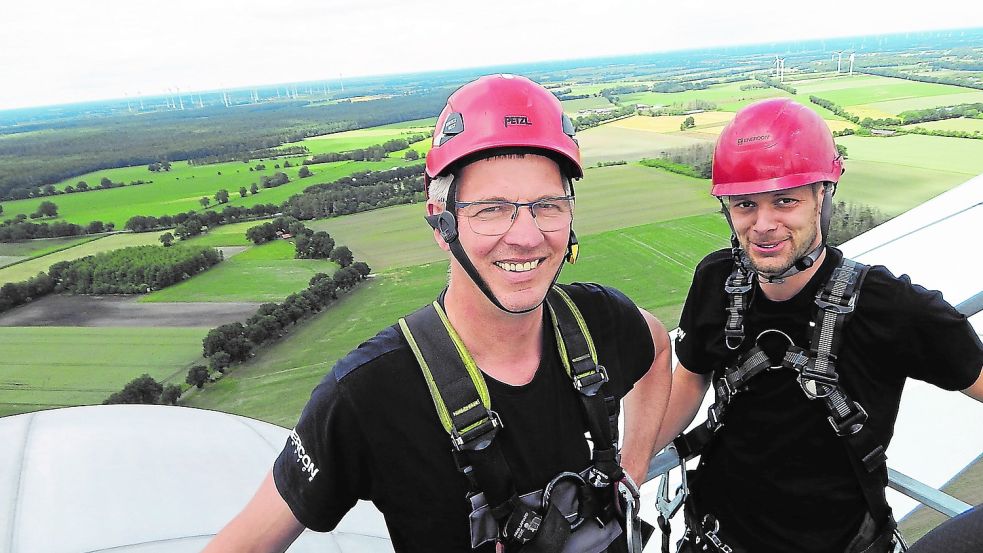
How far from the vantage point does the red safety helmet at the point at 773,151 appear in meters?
2.04

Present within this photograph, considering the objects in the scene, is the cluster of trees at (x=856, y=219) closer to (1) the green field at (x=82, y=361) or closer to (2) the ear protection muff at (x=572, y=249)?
(2) the ear protection muff at (x=572, y=249)

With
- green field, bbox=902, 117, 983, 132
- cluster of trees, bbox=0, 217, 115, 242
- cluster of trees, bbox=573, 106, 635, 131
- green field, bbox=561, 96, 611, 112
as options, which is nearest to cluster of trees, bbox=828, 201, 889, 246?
green field, bbox=902, 117, 983, 132

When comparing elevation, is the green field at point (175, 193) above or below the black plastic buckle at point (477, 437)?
below

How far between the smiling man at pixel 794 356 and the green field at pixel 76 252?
42486 mm

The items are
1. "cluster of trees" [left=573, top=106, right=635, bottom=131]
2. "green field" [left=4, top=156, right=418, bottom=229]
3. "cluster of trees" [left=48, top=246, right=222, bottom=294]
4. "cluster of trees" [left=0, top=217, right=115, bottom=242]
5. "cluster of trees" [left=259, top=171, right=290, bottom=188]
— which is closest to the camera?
"cluster of trees" [left=48, top=246, right=222, bottom=294]

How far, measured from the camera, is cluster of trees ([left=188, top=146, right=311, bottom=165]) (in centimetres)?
6594

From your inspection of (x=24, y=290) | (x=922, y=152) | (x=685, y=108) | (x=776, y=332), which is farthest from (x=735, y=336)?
(x=685, y=108)

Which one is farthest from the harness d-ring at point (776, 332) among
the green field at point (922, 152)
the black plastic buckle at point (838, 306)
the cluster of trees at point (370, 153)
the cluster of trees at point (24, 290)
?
the cluster of trees at point (370, 153)

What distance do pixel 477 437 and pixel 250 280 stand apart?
32.8 meters

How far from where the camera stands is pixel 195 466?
263 centimetres

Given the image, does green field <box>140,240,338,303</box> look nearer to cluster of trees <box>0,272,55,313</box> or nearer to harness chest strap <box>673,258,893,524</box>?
cluster of trees <box>0,272,55,313</box>

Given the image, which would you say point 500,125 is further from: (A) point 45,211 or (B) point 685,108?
(B) point 685,108

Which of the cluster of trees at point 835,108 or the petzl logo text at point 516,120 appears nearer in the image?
the petzl logo text at point 516,120

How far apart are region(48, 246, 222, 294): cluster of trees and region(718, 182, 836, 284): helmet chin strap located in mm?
35861
